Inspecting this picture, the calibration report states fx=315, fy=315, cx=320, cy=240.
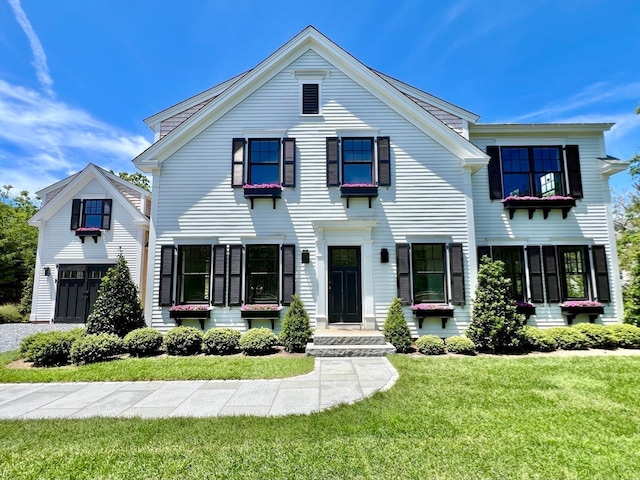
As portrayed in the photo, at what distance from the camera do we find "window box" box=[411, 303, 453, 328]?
9.17 meters

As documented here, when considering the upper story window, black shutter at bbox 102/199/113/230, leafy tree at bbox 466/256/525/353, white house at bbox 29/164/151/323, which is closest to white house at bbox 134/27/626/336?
leafy tree at bbox 466/256/525/353

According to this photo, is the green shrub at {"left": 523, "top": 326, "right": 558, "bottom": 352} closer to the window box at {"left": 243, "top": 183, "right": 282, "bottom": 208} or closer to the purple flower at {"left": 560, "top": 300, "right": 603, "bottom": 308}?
the purple flower at {"left": 560, "top": 300, "right": 603, "bottom": 308}

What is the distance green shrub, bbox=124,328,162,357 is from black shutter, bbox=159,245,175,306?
123 cm

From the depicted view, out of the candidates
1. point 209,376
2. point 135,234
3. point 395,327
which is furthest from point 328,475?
point 135,234

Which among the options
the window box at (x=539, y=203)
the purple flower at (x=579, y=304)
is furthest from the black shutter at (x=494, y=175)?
the purple flower at (x=579, y=304)

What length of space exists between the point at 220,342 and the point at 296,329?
2035 mm

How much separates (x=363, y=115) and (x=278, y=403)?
873cm

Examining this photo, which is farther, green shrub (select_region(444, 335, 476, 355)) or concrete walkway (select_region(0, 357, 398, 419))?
green shrub (select_region(444, 335, 476, 355))

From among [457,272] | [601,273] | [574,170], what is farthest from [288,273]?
[574,170]

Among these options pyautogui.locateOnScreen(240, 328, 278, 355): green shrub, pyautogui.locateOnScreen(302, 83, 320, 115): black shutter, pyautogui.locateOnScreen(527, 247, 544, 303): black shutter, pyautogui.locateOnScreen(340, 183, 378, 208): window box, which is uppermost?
pyautogui.locateOnScreen(302, 83, 320, 115): black shutter

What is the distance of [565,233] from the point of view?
10328mm

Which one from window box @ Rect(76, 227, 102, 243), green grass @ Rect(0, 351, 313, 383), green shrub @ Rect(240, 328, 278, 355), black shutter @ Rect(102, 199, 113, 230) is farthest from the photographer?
black shutter @ Rect(102, 199, 113, 230)

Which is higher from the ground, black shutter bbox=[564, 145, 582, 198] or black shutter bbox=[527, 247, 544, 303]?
black shutter bbox=[564, 145, 582, 198]

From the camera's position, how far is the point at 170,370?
22.2 feet
